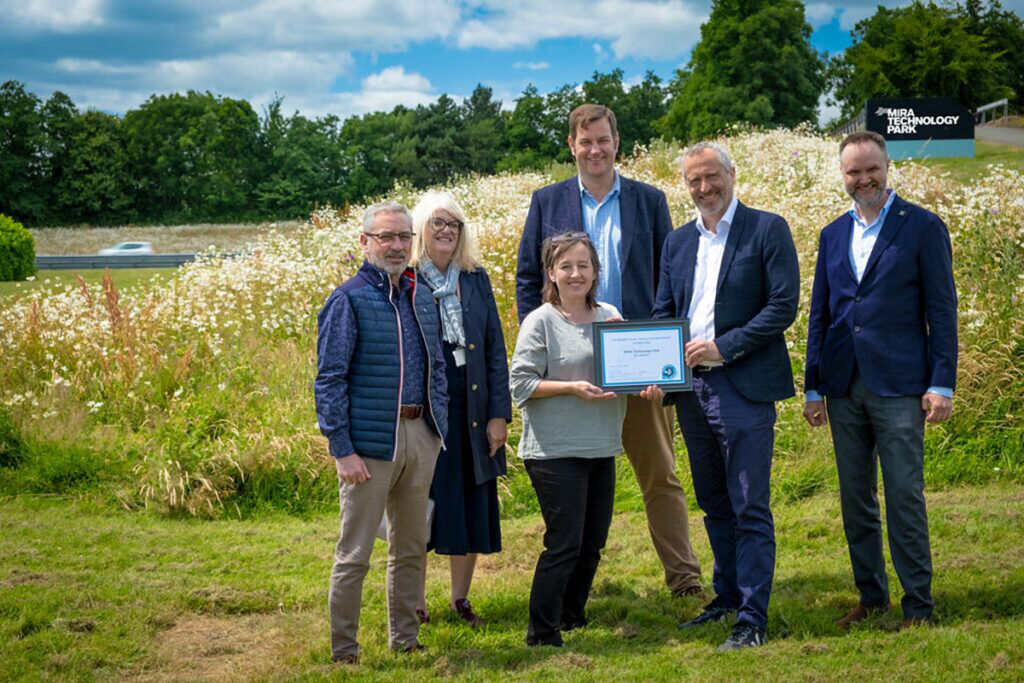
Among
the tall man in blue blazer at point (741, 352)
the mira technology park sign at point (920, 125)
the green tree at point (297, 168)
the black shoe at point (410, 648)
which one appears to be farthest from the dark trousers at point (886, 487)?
the green tree at point (297, 168)

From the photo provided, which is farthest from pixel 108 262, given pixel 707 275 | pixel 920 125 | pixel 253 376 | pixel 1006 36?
pixel 1006 36

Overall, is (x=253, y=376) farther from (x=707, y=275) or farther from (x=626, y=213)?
(x=707, y=275)

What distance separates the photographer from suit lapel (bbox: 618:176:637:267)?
5.31 metres

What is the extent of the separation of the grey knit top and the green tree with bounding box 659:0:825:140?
42.2 m

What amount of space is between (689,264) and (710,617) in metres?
1.76

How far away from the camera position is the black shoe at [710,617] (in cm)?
493

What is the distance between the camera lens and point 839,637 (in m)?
4.56

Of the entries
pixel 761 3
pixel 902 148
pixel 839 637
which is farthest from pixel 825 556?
pixel 761 3

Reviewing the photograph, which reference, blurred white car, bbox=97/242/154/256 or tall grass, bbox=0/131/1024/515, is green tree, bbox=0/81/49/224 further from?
tall grass, bbox=0/131/1024/515

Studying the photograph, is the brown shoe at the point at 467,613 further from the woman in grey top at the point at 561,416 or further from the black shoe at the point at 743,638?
the black shoe at the point at 743,638

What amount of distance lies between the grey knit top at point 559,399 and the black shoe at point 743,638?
0.97 meters

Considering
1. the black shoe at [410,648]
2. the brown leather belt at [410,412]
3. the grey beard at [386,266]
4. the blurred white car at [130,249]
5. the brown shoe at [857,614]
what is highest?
the blurred white car at [130,249]

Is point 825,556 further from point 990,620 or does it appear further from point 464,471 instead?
point 464,471

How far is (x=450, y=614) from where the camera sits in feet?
17.5
